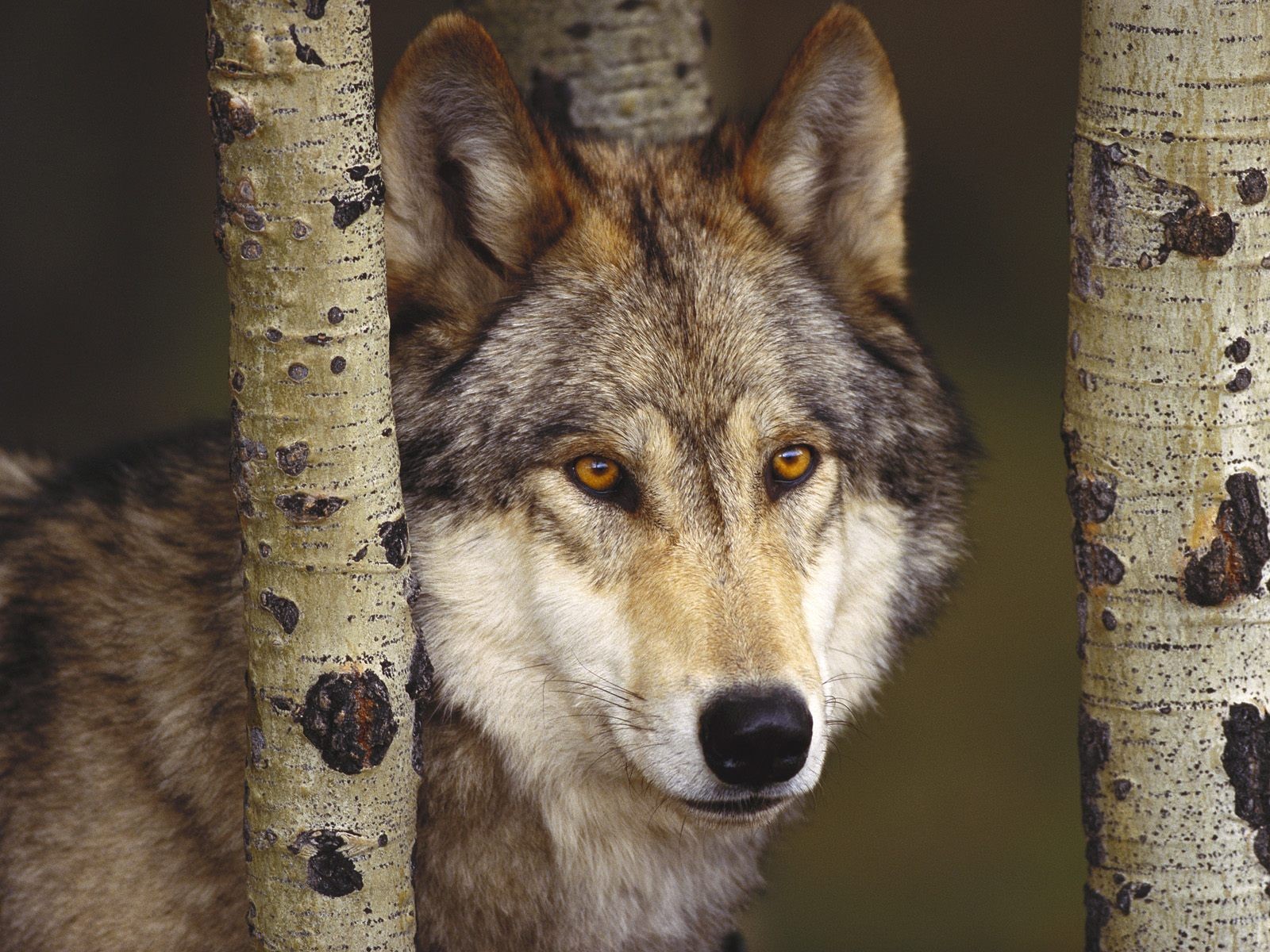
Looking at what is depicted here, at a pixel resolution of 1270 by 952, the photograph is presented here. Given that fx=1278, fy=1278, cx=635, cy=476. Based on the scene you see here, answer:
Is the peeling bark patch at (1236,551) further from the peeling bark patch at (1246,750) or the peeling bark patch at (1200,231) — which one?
the peeling bark patch at (1200,231)

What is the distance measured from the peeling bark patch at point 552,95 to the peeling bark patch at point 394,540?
2.05 m

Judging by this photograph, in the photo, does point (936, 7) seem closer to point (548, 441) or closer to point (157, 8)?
point (157, 8)

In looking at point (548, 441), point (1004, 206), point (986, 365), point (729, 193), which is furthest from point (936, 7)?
point (548, 441)

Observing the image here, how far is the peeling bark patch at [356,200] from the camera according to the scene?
176 centimetres

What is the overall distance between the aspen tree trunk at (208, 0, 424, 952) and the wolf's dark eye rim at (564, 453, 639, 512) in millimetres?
556

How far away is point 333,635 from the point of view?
1.88 meters

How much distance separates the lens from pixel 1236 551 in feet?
6.86

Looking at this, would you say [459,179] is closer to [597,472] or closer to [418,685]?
[597,472]

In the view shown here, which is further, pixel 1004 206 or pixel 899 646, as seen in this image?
pixel 1004 206

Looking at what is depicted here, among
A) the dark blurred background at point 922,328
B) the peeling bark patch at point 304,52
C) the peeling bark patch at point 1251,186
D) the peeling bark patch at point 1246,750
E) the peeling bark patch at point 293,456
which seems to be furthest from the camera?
the dark blurred background at point 922,328

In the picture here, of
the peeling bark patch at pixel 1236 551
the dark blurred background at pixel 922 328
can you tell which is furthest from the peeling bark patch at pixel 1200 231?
the dark blurred background at pixel 922 328

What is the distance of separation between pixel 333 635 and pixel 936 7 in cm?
625

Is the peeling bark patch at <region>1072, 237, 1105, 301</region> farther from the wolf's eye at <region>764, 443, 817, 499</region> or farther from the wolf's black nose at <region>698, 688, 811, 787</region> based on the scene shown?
the wolf's black nose at <region>698, 688, 811, 787</region>

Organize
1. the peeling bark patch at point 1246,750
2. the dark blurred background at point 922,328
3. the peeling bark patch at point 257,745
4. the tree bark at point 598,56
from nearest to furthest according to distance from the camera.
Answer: the peeling bark patch at point 257,745
the peeling bark patch at point 1246,750
the tree bark at point 598,56
the dark blurred background at point 922,328
